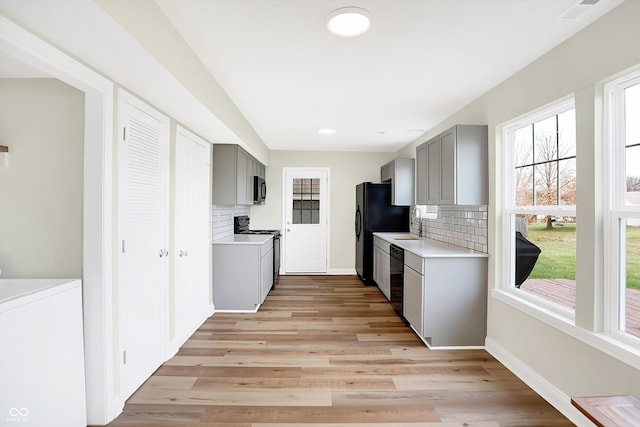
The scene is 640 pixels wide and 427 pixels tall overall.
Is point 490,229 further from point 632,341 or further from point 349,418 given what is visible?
point 349,418

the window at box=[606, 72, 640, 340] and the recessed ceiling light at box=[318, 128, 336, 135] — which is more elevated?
the recessed ceiling light at box=[318, 128, 336, 135]

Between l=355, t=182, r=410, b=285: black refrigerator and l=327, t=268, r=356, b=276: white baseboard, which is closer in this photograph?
l=355, t=182, r=410, b=285: black refrigerator

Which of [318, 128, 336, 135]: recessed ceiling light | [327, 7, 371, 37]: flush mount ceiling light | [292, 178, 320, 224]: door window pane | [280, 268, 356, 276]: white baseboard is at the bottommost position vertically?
[280, 268, 356, 276]: white baseboard

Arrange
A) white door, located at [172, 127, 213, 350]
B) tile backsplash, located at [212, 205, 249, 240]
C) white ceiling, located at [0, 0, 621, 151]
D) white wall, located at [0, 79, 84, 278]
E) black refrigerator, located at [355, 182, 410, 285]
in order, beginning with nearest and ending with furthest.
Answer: white ceiling, located at [0, 0, 621, 151] < white wall, located at [0, 79, 84, 278] < white door, located at [172, 127, 213, 350] < tile backsplash, located at [212, 205, 249, 240] < black refrigerator, located at [355, 182, 410, 285]

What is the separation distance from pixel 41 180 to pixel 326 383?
2.34m

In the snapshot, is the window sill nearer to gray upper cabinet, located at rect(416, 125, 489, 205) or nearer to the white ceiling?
gray upper cabinet, located at rect(416, 125, 489, 205)

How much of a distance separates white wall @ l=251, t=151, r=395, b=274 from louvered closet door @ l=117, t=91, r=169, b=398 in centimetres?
369

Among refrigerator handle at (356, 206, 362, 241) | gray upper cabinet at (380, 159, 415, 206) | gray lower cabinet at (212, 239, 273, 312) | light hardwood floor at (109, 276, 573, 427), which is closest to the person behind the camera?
light hardwood floor at (109, 276, 573, 427)

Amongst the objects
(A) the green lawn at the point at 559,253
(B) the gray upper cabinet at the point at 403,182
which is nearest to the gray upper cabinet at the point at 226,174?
(B) the gray upper cabinet at the point at 403,182

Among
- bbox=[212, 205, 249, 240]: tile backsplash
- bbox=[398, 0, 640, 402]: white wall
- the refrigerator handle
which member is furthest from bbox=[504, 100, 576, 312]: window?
bbox=[212, 205, 249, 240]: tile backsplash

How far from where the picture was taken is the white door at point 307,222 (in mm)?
6332

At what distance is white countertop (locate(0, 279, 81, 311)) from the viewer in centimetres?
146

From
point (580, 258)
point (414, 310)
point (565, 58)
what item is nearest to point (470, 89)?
point (565, 58)

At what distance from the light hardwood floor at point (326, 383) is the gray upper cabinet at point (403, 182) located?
2.10 metres
